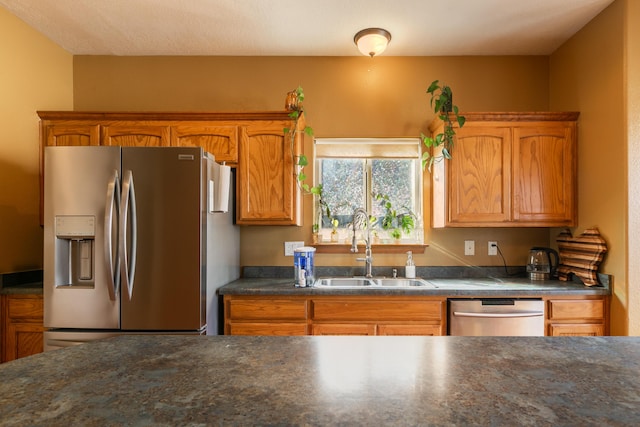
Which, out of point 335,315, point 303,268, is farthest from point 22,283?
point 335,315

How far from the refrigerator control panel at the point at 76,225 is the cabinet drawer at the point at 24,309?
70 cm

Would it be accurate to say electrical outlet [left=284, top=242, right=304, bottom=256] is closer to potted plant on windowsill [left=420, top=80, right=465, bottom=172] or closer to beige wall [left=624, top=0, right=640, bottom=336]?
potted plant on windowsill [left=420, top=80, right=465, bottom=172]

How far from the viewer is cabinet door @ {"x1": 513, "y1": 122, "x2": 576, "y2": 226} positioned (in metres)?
2.66

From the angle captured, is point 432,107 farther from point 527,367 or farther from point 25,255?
point 25,255

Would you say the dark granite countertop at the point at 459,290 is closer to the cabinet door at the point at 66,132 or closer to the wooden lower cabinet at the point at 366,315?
the wooden lower cabinet at the point at 366,315

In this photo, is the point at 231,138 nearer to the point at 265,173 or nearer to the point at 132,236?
the point at 265,173

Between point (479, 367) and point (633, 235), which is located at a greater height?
point (633, 235)

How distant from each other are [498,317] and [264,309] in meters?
1.55

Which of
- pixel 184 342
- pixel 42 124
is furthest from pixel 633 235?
pixel 42 124

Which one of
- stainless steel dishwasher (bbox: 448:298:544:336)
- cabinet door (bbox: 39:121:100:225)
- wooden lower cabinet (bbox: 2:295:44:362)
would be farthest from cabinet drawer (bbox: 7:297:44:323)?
stainless steel dishwasher (bbox: 448:298:544:336)

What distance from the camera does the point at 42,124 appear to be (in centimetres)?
271

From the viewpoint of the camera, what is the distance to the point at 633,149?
2195 millimetres

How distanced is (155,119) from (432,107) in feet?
7.38

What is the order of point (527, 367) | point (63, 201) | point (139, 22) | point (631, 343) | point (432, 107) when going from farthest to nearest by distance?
point (432, 107), point (139, 22), point (63, 201), point (631, 343), point (527, 367)
